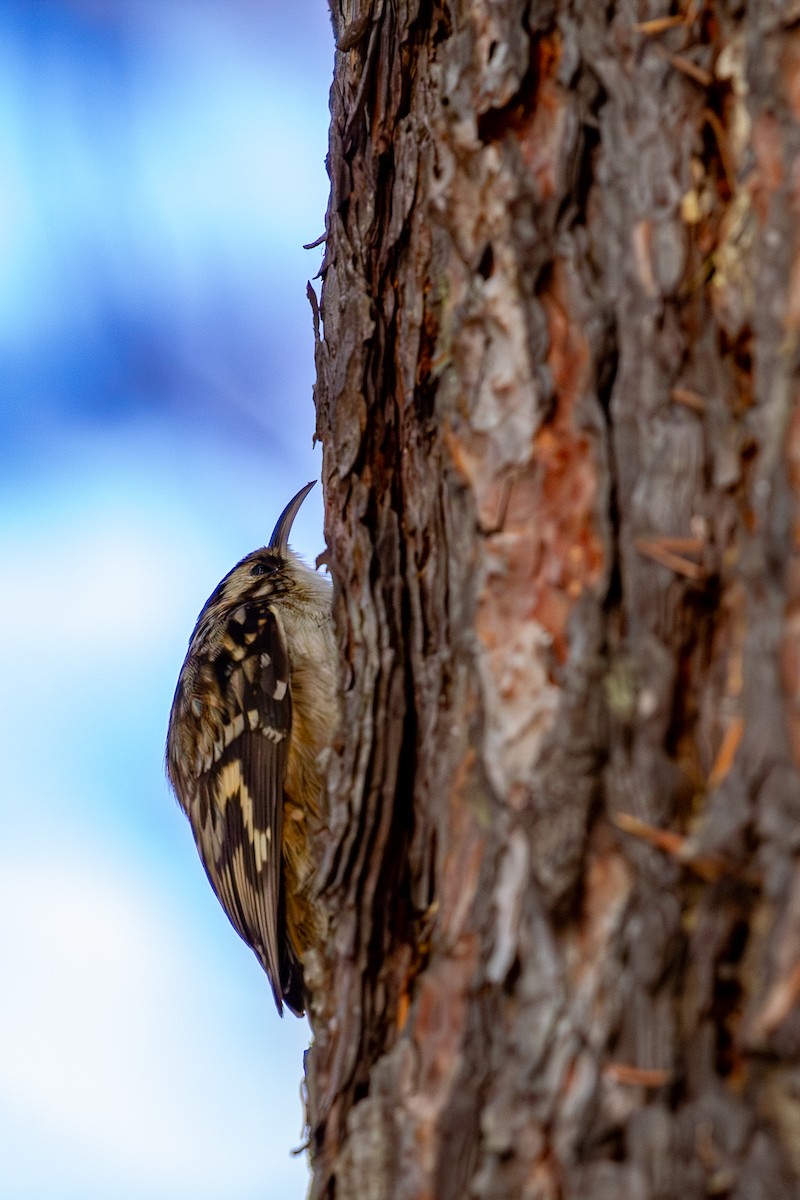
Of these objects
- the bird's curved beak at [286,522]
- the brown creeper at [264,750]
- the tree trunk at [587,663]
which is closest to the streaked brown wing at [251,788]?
the brown creeper at [264,750]

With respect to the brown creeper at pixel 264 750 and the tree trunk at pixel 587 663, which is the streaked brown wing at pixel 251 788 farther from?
the tree trunk at pixel 587 663

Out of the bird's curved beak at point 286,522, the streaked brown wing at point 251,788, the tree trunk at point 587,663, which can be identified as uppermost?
the tree trunk at point 587,663

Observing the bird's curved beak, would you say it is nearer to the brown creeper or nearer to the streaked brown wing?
the brown creeper

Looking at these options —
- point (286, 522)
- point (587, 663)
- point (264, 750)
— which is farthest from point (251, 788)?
point (587, 663)

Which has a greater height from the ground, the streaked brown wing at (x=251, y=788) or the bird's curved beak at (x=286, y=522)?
the bird's curved beak at (x=286, y=522)

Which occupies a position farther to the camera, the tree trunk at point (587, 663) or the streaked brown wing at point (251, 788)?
the streaked brown wing at point (251, 788)

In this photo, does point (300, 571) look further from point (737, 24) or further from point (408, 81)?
point (737, 24)

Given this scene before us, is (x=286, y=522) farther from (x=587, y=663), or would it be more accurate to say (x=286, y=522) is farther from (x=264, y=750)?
(x=587, y=663)
